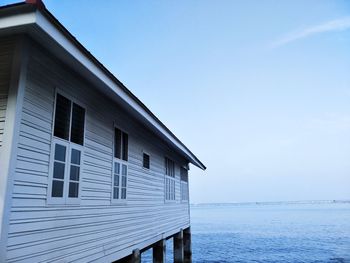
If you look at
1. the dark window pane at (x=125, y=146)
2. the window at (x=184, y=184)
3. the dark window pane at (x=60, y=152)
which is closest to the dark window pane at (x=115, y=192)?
the dark window pane at (x=125, y=146)

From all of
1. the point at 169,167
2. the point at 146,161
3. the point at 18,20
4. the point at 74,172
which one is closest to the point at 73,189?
the point at 74,172

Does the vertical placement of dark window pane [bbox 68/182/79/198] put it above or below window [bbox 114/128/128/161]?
below

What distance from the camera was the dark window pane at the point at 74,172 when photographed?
17.8 feet

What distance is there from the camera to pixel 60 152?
5145 millimetres

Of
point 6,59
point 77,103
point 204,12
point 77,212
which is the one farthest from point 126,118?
point 204,12

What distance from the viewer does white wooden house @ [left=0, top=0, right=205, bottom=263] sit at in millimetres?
4094

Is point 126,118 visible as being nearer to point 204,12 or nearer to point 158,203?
point 158,203

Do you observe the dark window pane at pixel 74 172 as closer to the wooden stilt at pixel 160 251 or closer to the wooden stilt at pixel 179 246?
the wooden stilt at pixel 160 251

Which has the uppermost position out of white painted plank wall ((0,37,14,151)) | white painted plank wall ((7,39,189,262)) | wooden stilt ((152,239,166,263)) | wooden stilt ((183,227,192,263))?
white painted plank wall ((0,37,14,151))

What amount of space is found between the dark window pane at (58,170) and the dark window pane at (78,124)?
2.02 ft

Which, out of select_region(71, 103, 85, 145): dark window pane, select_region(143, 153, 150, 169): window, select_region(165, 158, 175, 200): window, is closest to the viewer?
select_region(71, 103, 85, 145): dark window pane

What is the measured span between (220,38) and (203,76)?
301 inches

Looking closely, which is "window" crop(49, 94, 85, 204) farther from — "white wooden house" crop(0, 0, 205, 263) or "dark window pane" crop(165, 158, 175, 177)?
"dark window pane" crop(165, 158, 175, 177)

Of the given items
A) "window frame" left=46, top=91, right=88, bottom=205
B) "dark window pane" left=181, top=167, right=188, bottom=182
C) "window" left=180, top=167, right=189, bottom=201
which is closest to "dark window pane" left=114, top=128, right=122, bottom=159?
"window frame" left=46, top=91, right=88, bottom=205
